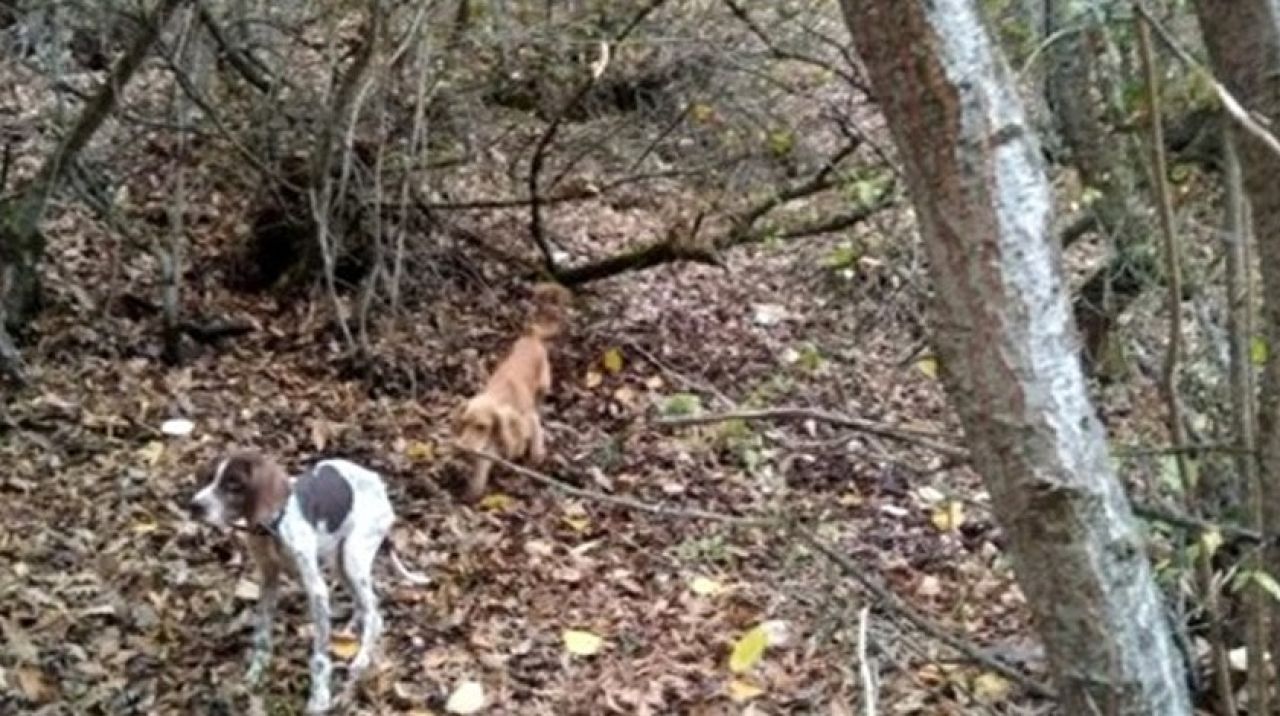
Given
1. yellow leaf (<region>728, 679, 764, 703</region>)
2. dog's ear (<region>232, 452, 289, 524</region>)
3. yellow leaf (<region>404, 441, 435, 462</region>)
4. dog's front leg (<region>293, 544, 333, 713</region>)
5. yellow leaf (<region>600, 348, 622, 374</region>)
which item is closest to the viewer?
dog's ear (<region>232, 452, 289, 524</region>)

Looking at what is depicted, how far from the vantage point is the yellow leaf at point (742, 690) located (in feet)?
16.6

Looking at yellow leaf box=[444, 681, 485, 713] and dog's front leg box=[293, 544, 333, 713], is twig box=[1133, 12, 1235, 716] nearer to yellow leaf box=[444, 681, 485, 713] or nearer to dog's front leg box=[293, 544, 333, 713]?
yellow leaf box=[444, 681, 485, 713]

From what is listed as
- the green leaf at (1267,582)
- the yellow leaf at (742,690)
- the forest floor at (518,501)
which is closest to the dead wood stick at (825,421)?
the forest floor at (518,501)

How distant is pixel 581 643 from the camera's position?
5359 mm

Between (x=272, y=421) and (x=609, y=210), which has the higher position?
(x=609, y=210)

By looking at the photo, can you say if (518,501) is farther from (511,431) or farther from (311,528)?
(311,528)

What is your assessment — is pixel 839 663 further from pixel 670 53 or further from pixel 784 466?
pixel 670 53

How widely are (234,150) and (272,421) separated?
1.62 metres

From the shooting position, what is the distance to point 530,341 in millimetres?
6727

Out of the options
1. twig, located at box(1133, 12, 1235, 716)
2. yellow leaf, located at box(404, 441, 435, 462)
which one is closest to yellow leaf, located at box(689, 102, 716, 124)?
yellow leaf, located at box(404, 441, 435, 462)

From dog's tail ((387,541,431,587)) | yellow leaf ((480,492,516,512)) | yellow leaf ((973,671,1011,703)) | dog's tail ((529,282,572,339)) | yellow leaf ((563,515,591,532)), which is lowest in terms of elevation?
yellow leaf ((973,671,1011,703))

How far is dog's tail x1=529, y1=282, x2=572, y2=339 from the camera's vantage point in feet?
23.4

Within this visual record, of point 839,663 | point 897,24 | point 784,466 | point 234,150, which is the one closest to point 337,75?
point 234,150

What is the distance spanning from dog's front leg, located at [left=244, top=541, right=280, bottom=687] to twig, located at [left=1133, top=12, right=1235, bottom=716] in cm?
289
